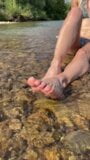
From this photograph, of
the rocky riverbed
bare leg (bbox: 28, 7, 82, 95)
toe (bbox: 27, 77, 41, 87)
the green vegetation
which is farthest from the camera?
the green vegetation

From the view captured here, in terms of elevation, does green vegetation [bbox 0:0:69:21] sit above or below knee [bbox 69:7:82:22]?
below

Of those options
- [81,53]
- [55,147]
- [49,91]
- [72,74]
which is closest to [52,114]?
[49,91]

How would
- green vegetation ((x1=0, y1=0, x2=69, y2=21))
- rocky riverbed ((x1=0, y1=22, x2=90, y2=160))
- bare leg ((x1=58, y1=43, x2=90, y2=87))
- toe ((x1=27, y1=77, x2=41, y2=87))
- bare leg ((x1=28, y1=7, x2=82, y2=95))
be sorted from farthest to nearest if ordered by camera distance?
green vegetation ((x1=0, y1=0, x2=69, y2=21))
bare leg ((x1=28, y1=7, x2=82, y2=95))
bare leg ((x1=58, y1=43, x2=90, y2=87))
toe ((x1=27, y1=77, x2=41, y2=87))
rocky riverbed ((x1=0, y1=22, x2=90, y2=160))

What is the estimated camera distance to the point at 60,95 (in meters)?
2.77

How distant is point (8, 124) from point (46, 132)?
0.85 ft

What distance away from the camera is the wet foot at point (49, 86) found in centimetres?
268

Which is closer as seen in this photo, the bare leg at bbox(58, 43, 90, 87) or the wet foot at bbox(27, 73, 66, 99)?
the wet foot at bbox(27, 73, 66, 99)

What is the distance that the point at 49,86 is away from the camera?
271 cm

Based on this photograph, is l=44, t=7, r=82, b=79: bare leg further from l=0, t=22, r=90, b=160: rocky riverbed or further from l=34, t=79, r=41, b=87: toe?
l=34, t=79, r=41, b=87: toe

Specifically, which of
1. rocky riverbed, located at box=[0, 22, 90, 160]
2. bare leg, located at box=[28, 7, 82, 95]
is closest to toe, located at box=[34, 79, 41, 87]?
rocky riverbed, located at box=[0, 22, 90, 160]

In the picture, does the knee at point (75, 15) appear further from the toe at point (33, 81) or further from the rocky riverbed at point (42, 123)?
the toe at point (33, 81)

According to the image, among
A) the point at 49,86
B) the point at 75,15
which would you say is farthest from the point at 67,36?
Answer: the point at 49,86

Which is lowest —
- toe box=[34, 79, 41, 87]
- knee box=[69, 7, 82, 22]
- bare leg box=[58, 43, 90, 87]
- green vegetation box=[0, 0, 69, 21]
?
green vegetation box=[0, 0, 69, 21]

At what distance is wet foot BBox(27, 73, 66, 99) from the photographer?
105 inches
